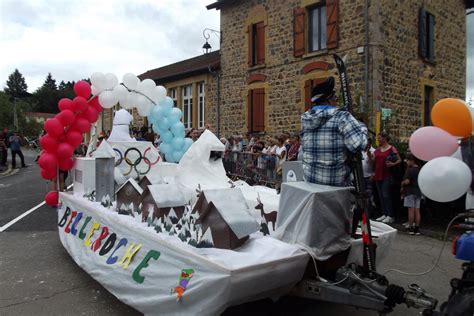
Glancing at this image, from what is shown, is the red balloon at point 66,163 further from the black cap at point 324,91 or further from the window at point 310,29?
the window at point 310,29

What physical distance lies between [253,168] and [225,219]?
8.58 metres

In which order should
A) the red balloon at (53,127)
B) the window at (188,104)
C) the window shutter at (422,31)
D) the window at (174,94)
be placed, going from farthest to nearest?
the window at (174,94)
the window at (188,104)
the window shutter at (422,31)
the red balloon at (53,127)

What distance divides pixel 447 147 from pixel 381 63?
34.3 feet

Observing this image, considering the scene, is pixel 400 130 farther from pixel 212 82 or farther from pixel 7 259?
pixel 7 259

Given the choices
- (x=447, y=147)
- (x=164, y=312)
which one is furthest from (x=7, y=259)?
(x=447, y=147)

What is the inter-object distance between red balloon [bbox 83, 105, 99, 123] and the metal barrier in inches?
167

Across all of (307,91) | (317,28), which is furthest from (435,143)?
(317,28)

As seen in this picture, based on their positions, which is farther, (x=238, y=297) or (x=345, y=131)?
(x=345, y=131)

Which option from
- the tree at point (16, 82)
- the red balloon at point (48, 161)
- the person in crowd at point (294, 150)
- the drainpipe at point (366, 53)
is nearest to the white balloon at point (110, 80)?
the red balloon at point (48, 161)

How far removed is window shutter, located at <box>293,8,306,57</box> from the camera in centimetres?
1459

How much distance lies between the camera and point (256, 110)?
1658 cm

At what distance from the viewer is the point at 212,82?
18.9 m

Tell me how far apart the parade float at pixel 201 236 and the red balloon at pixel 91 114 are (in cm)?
188

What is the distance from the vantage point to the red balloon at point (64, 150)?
746cm
